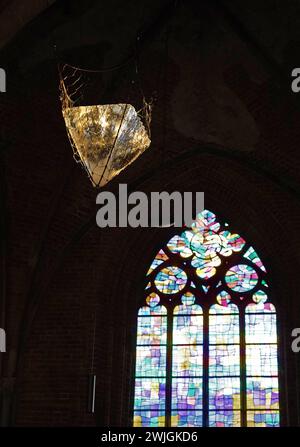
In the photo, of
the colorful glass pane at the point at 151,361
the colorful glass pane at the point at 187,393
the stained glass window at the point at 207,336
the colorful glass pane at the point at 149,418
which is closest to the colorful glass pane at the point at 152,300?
the stained glass window at the point at 207,336

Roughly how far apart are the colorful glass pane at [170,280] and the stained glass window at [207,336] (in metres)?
0.01

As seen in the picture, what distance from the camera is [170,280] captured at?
1495 centimetres

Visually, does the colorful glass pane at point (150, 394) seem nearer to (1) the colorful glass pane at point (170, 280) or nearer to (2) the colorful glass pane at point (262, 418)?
(2) the colorful glass pane at point (262, 418)

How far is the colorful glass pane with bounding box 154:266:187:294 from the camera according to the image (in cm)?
1489

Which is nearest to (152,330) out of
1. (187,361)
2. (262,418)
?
(187,361)

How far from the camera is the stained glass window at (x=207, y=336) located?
1398 centimetres

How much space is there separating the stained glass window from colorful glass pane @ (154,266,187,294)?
0.01m

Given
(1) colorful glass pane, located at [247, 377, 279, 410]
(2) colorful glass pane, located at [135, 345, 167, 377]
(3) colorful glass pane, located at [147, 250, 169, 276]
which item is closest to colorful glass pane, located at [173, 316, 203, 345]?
(2) colorful glass pane, located at [135, 345, 167, 377]

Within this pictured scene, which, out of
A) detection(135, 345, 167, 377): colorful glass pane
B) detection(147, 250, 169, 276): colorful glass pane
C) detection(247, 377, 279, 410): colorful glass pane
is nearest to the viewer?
detection(247, 377, 279, 410): colorful glass pane

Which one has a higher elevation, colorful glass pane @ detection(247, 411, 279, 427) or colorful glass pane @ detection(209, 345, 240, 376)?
colorful glass pane @ detection(209, 345, 240, 376)

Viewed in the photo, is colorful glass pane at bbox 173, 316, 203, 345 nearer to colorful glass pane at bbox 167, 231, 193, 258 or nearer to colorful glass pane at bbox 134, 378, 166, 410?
colorful glass pane at bbox 134, 378, 166, 410

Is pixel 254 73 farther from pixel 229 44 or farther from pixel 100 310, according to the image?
pixel 100 310

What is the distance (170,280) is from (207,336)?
1054 millimetres

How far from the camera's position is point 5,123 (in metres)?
14.0
